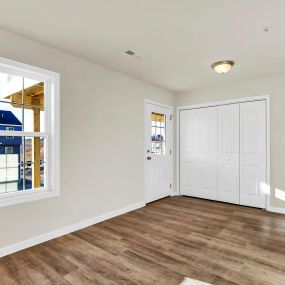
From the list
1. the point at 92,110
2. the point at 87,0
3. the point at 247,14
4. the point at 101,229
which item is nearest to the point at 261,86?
the point at 247,14

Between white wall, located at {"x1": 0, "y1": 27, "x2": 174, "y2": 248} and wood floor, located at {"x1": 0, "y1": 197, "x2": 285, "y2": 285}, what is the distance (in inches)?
13.2

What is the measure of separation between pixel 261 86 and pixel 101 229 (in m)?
3.89

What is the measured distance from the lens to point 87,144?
3305mm

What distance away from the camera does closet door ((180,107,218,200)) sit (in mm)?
4707

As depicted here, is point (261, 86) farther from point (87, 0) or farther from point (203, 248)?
point (87, 0)

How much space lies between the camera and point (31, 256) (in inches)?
94.0

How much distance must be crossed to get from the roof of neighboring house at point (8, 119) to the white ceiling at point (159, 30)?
97 cm

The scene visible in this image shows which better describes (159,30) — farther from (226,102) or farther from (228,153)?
(228,153)

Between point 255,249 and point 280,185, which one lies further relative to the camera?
point 280,185

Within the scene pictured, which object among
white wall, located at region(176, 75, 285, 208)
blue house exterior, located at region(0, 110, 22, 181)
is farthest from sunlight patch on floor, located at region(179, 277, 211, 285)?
white wall, located at region(176, 75, 285, 208)

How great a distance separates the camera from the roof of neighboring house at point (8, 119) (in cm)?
252

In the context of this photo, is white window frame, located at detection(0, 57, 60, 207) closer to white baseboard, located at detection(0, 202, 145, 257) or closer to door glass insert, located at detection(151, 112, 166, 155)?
white baseboard, located at detection(0, 202, 145, 257)

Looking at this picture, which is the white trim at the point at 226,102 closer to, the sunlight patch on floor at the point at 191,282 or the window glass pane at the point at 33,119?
the window glass pane at the point at 33,119

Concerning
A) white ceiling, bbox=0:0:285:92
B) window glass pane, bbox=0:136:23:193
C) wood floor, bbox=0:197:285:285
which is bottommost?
wood floor, bbox=0:197:285:285
